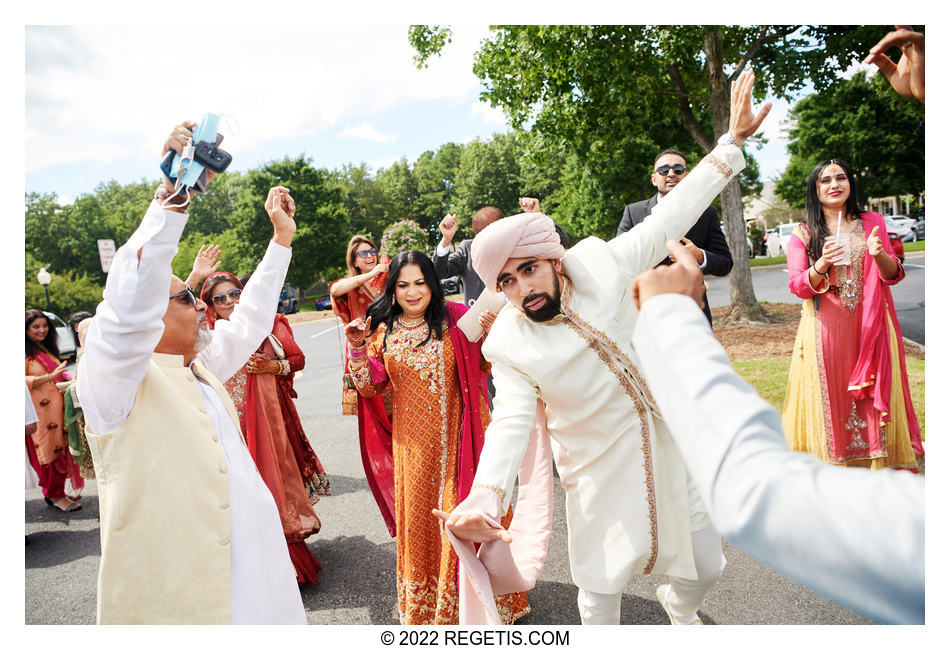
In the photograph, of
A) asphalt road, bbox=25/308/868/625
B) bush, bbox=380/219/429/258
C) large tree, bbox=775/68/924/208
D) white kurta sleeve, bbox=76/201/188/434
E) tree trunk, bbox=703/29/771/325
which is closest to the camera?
white kurta sleeve, bbox=76/201/188/434

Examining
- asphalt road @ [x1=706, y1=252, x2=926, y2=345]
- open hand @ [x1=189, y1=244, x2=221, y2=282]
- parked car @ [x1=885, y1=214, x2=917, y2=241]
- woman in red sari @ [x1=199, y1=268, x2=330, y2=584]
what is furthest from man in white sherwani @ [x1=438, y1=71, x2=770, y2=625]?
parked car @ [x1=885, y1=214, x2=917, y2=241]

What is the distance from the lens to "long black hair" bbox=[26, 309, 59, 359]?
215 inches

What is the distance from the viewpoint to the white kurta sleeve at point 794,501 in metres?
0.89

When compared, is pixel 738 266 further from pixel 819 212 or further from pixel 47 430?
pixel 47 430

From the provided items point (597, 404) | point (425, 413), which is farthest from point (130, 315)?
point (425, 413)

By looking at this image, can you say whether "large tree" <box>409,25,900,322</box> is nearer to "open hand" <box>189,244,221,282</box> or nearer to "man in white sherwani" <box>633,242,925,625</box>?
"open hand" <box>189,244,221,282</box>

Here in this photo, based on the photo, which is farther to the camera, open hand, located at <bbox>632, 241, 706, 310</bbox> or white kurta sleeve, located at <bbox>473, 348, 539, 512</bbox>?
white kurta sleeve, located at <bbox>473, 348, 539, 512</bbox>

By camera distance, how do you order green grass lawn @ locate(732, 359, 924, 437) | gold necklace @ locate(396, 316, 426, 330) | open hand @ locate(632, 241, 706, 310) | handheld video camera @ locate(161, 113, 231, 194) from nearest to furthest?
open hand @ locate(632, 241, 706, 310) → handheld video camera @ locate(161, 113, 231, 194) → gold necklace @ locate(396, 316, 426, 330) → green grass lawn @ locate(732, 359, 924, 437)

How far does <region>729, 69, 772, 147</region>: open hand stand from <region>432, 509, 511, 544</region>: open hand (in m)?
1.87

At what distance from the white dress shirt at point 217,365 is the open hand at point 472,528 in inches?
27.0

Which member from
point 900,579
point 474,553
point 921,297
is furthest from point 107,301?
point 921,297

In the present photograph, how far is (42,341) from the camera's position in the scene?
5555 millimetres

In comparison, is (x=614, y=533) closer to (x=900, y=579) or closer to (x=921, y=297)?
(x=900, y=579)
